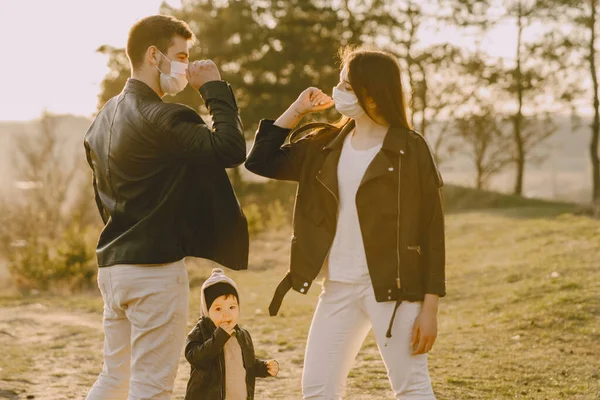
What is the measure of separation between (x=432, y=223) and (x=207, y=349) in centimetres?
121

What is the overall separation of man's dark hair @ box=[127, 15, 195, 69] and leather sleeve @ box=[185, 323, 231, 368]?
128cm

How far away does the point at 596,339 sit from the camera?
27.2 feet

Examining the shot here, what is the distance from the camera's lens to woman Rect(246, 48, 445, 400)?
3.62 m

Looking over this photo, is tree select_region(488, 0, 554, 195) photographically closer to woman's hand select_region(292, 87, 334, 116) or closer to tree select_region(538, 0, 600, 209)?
tree select_region(538, 0, 600, 209)

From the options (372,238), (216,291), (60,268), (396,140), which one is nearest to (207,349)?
(216,291)

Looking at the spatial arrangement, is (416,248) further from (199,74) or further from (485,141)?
(485,141)

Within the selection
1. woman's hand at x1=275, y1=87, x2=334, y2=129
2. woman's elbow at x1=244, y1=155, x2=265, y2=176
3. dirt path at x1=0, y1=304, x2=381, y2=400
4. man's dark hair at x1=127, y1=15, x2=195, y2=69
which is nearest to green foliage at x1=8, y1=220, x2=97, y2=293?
dirt path at x1=0, y1=304, x2=381, y2=400

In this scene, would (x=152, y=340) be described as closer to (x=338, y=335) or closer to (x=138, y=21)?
(x=338, y=335)

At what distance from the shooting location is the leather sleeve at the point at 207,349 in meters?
4.02

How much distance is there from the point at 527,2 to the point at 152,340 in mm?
28524

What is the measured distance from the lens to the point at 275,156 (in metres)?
4.07

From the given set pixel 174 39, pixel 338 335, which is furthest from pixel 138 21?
pixel 338 335

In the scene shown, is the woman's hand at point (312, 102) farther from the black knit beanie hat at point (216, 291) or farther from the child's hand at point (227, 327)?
the child's hand at point (227, 327)

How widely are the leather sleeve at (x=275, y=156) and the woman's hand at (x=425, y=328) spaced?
2.89ft
